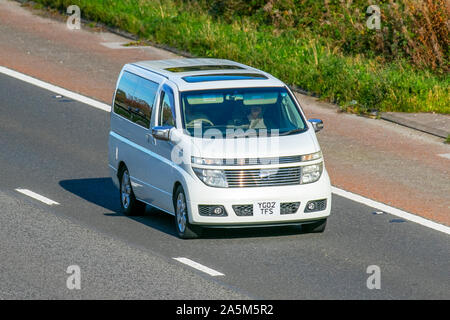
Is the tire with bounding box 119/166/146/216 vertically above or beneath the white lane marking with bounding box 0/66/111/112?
above

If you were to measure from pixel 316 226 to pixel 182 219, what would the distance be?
5.65ft

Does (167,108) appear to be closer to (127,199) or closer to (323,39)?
(127,199)

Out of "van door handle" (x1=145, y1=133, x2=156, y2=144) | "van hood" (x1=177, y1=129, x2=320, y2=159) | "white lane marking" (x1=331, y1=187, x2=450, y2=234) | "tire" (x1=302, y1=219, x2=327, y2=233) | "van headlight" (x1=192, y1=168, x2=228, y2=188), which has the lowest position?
"white lane marking" (x1=331, y1=187, x2=450, y2=234)

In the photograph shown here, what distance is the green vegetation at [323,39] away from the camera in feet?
74.7

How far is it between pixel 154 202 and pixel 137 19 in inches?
577

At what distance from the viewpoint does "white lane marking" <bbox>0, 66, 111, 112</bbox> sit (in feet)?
75.2

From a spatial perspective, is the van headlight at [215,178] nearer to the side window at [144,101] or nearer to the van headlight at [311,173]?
the van headlight at [311,173]

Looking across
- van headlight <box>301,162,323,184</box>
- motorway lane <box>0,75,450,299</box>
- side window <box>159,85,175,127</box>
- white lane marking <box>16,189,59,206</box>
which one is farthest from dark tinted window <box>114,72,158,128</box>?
van headlight <box>301,162,323,184</box>

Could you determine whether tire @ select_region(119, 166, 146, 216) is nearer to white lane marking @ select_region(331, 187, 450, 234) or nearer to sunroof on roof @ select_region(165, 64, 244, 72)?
sunroof on roof @ select_region(165, 64, 244, 72)

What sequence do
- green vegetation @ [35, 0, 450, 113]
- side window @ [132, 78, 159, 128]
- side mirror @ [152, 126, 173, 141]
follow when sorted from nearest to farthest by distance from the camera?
1. side mirror @ [152, 126, 173, 141]
2. side window @ [132, 78, 159, 128]
3. green vegetation @ [35, 0, 450, 113]

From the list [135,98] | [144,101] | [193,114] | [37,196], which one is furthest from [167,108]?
[37,196]

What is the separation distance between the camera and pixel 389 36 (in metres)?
25.7

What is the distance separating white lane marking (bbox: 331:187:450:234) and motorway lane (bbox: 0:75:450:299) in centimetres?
18

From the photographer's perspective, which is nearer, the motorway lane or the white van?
the motorway lane
